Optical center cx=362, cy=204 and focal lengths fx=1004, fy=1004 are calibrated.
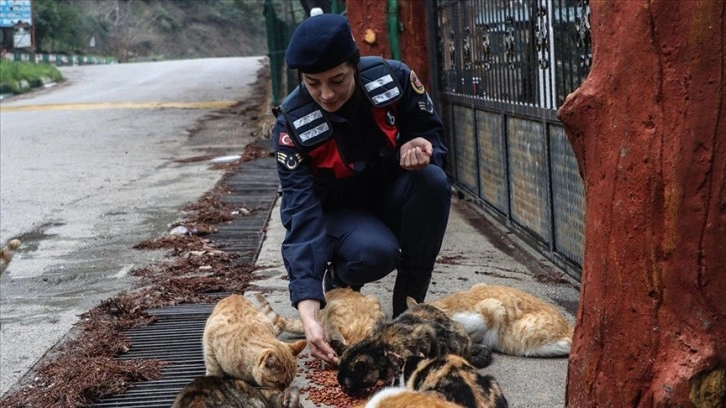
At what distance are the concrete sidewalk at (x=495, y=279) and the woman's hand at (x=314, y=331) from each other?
0.27m

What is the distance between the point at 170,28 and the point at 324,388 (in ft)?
258

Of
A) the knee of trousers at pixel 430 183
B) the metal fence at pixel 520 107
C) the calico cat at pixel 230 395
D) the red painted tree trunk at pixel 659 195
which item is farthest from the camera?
the metal fence at pixel 520 107

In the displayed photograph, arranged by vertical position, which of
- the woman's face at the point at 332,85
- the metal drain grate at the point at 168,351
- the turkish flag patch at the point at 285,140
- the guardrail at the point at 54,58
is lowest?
the guardrail at the point at 54,58

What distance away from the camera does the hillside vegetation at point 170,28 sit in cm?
7462

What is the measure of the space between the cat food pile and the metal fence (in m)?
2.36

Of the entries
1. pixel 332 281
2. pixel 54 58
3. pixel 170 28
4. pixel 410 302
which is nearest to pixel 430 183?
pixel 410 302

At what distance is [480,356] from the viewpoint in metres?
4.90

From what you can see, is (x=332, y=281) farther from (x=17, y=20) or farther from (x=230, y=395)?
(x=17, y=20)

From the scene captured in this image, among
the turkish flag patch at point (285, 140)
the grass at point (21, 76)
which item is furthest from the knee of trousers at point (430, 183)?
the grass at point (21, 76)

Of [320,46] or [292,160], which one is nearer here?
[320,46]

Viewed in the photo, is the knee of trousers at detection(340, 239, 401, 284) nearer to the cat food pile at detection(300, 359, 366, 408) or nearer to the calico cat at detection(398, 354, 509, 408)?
the cat food pile at detection(300, 359, 366, 408)

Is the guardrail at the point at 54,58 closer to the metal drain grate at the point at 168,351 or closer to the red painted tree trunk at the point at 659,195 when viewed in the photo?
the metal drain grate at the point at 168,351

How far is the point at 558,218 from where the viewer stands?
7047mm

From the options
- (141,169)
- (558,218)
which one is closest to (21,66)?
(141,169)
